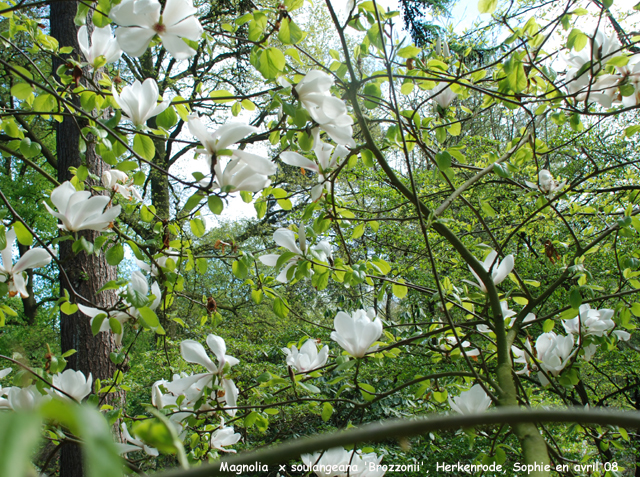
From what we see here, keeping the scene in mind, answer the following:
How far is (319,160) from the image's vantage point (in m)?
1.09

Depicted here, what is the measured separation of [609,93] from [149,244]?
1.34 m

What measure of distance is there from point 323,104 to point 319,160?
261 millimetres

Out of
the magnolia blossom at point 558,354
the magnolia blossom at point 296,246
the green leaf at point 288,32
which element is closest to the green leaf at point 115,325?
the magnolia blossom at point 296,246

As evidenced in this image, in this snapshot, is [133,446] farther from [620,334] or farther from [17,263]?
[620,334]

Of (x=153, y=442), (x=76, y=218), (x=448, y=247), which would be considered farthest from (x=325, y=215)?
(x=448, y=247)

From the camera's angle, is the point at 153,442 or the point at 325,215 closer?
the point at 153,442

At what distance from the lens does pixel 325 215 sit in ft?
4.08

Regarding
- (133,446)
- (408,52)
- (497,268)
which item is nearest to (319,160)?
(408,52)

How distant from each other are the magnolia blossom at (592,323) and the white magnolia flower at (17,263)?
142 cm

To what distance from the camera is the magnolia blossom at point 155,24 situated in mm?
823

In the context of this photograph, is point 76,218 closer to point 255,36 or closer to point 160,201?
point 255,36

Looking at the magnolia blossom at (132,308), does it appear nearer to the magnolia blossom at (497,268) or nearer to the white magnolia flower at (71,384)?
the white magnolia flower at (71,384)

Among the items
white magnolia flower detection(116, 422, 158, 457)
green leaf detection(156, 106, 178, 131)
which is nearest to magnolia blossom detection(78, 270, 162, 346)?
white magnolia flower detection(116, 422, 158, 457)

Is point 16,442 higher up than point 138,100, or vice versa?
point 138,100
